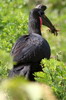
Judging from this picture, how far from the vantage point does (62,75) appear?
416 cm

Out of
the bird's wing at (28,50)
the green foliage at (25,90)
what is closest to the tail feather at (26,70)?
the bird's wing at (28,50)

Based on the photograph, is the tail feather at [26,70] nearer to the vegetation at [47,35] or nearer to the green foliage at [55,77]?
the vegetation at [47,35]

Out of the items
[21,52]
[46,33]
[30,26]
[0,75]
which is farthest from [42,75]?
[46,33]

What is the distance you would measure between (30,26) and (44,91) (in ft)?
21.7

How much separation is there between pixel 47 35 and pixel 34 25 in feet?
2.33

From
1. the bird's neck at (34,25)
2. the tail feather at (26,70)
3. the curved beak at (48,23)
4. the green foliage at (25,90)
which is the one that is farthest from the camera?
the curved beak at (48,23)

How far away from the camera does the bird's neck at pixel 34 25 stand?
25.9 feet

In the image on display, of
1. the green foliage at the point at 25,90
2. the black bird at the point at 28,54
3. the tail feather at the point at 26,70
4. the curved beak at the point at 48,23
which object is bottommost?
the tail feather at the point at 26,70

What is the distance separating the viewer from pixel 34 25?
804 cm

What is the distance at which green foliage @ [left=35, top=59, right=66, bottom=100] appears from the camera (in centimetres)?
410

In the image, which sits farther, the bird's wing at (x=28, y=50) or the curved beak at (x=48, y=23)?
the curved beak at (x=48, y=23)

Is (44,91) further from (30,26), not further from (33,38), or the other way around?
(30,26)

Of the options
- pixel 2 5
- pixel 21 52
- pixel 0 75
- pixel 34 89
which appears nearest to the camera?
pixel 34 89

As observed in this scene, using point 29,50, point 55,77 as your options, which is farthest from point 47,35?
point 55,77
